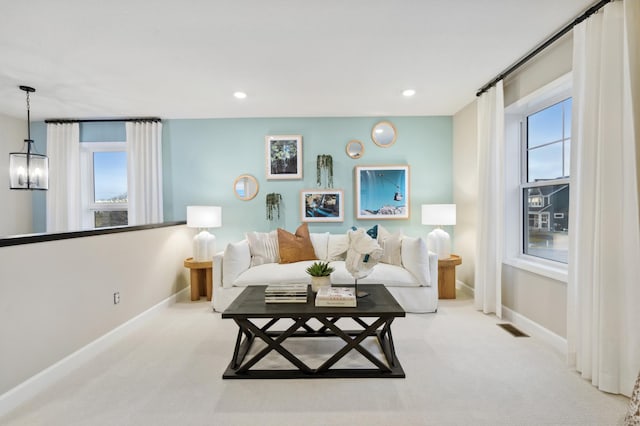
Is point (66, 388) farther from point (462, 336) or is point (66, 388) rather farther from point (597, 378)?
point (597, 378)

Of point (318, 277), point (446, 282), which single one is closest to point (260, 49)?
point (318, 277)

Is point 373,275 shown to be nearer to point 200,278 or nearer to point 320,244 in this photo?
point 320,244

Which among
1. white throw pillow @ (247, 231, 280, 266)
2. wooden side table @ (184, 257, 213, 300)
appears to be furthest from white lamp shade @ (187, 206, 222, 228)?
white throw pillow @ (247, 231, 280, 266)

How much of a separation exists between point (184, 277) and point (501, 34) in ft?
14.4

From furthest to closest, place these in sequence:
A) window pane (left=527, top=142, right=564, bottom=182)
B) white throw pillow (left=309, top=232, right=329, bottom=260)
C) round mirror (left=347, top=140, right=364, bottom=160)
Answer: round mirror (left=347, top=140, right=364, bottom=160)
white throw pillow (left=309, top=232, right=329, bottom=260)
window pane (left=527, top=142, right=564, bottom=182)

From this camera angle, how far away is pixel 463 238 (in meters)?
4.17

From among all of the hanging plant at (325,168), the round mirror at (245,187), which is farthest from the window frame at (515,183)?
the round mirror at (245,187)

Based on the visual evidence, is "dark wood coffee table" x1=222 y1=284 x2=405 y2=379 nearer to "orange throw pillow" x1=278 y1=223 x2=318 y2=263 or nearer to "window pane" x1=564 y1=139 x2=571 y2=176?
"orange throw pillow" x1=278 y1=223 x2=318 y2=263

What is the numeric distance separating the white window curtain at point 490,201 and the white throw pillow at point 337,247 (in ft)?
5.11

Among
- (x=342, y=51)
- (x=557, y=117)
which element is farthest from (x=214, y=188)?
(x=557, y=117)

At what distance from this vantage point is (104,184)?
4.54 m

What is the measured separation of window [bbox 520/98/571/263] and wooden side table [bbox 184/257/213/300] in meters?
3.70

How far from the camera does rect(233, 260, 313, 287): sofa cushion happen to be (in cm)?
334

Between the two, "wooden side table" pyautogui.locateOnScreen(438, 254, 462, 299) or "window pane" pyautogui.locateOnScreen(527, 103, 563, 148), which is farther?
"wooden side table" pyautogui.locateOnScreen(438, 254, 462, 299)
